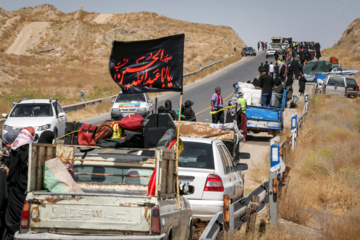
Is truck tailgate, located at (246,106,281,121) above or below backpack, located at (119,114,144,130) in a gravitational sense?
below

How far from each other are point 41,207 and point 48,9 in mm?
147703

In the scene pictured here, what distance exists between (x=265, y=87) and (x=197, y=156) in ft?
43.8

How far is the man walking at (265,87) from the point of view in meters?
21.9

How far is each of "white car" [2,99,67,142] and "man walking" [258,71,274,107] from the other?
8067 millimetres

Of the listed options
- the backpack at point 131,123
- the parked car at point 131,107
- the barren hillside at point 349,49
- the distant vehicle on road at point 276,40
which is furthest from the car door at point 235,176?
the distant vehicle on road at point 276,40

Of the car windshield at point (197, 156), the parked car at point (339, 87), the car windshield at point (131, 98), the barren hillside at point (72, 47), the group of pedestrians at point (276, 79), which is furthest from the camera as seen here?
the barren hillside at point (72, 47)

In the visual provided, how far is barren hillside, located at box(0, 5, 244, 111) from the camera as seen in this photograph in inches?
2078

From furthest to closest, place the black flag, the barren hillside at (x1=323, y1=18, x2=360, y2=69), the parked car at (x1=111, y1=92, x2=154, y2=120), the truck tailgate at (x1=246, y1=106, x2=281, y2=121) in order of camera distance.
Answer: the barren hillside at (x1=323, y1=18, x2=360, y2=69), the parked car at (x1=111, y1=92, x2=154, y2=120), the truck tailgate at (x1=246, y1=106, x2=281, y2=121), the black flag

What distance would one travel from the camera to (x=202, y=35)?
410 feet

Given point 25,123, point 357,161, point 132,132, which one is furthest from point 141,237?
point 25,123

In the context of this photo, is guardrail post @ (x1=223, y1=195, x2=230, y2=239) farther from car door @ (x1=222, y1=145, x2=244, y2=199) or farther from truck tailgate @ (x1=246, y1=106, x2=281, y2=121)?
truck tailgate @ (x1=246, y1=106, x2=281, y2=121)

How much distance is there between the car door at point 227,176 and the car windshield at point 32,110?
36.4ft

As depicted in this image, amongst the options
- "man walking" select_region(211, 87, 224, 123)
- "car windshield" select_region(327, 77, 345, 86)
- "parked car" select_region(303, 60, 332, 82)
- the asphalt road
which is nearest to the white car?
"man walking" select_region(211, 87, 224, 123)

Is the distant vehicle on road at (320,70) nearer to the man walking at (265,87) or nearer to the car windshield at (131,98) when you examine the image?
the car windshield at (131,98)
